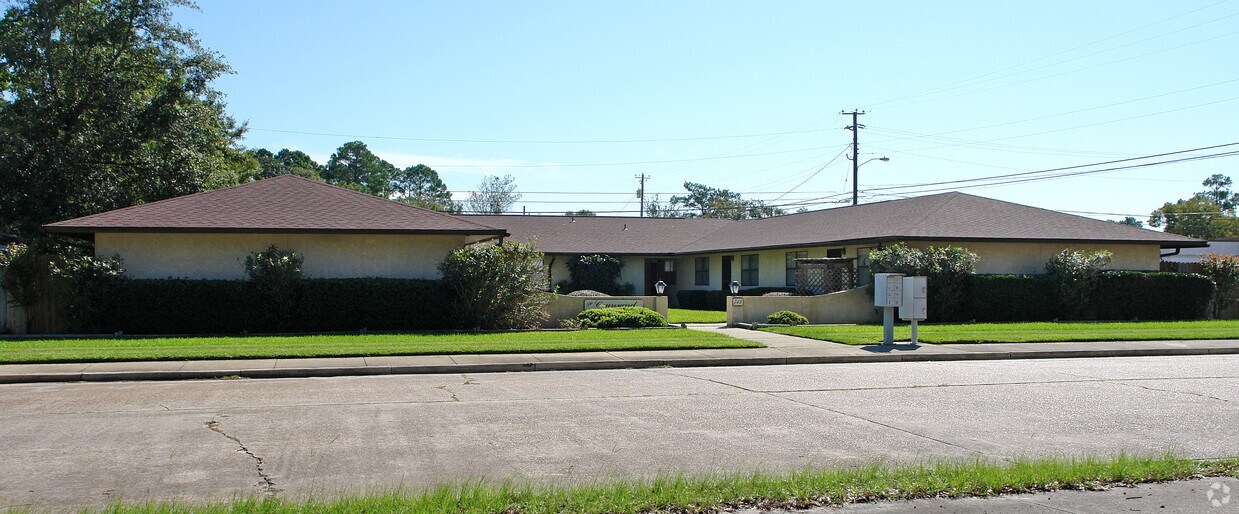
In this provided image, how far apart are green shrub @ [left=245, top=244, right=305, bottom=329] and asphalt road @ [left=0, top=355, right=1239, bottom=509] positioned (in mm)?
9077

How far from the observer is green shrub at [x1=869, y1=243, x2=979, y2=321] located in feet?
85.2

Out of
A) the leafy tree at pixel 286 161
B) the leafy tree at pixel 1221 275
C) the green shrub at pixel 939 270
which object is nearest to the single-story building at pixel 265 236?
the green shrub at pixel 939 270

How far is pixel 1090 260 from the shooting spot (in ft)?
91.0

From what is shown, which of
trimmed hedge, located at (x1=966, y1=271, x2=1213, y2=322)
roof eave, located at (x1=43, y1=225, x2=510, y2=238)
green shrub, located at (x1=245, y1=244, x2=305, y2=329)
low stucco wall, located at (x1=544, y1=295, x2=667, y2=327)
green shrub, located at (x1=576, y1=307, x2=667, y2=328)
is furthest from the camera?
trimmed hedge, located at (x1=966, y1=271, x2=1213, y2=322)

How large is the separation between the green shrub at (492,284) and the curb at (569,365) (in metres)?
7.52

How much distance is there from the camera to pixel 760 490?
247 inches

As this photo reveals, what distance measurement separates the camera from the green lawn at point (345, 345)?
51.6 ft

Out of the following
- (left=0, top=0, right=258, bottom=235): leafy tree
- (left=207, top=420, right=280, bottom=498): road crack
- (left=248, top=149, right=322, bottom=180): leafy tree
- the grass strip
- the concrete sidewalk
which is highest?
(left=248, top=149, right=322, bottom=180): leafy tree

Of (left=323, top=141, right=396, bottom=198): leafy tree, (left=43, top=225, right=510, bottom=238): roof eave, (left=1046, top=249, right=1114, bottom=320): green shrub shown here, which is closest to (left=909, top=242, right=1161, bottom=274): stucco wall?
(left=1046, top=249, right=1114, bottom=320): green shrub

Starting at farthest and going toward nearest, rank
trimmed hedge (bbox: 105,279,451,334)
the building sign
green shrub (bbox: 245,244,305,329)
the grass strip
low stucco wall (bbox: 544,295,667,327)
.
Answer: the building sign
low stucco wall (bbox: 544,295,667,327)
green shrub (bbox: 245,244,305,329)
trimmed hedge (bbox: 105,279,451,334)
the grass strip

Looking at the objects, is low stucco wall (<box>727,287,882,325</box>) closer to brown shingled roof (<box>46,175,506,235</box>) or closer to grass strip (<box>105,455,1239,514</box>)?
brown shingled roof (<box>46,175,506,235</box>)

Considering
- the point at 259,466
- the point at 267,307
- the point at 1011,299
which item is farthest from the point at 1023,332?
the point at 259,466

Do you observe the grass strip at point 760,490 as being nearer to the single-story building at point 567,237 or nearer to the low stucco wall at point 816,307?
the single-story building at point 567,237

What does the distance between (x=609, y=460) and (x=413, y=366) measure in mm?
7860
